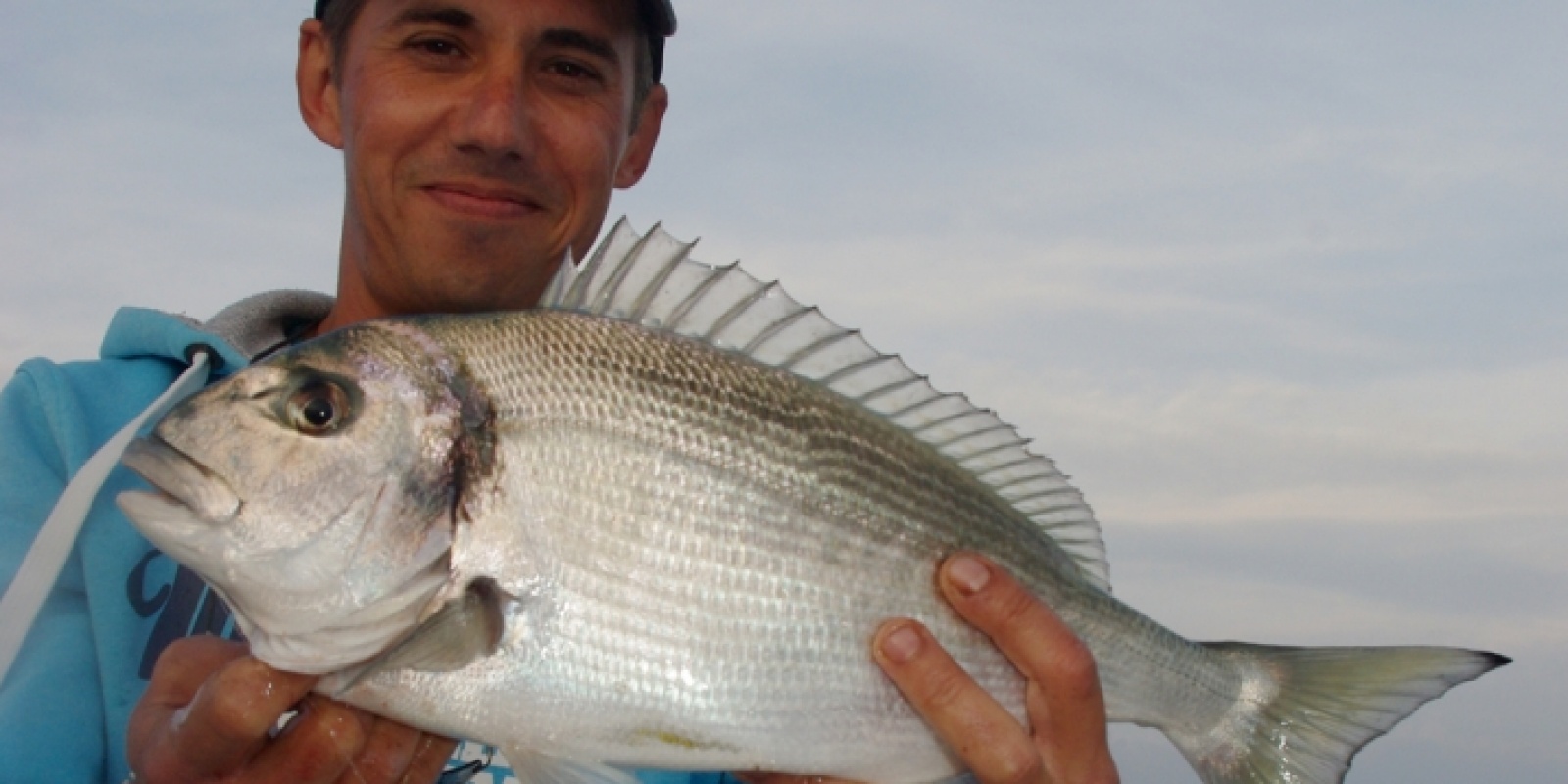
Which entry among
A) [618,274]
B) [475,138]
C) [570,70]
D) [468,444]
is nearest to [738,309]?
[618,274]

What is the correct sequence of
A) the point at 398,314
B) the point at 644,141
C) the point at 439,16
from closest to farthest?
the point at 398,314 < the point at 439,16 < the point at 644,141

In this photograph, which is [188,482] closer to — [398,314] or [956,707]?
[398,314]

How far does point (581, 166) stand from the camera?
11.4 ft

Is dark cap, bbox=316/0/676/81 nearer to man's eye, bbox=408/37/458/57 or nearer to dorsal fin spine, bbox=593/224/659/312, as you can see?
man's eye, bbox=408/37/458/57

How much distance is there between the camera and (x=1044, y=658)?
8.23 feet

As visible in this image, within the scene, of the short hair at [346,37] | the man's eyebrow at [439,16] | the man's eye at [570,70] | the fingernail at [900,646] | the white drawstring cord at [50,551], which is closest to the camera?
the fingernail at [900,646]

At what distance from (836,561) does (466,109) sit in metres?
1.76

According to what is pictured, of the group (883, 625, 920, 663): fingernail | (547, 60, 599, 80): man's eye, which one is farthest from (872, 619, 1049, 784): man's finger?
(547, 60, 599, 80): man's eye

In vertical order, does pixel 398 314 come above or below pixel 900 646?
above

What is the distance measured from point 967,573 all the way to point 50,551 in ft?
6.76

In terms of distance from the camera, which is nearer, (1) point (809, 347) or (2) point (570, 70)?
(1) point (809, 347)

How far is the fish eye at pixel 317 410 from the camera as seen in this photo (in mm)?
2076

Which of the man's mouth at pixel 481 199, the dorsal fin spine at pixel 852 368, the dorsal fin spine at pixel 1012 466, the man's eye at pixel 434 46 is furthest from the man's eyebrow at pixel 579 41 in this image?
the dorsal fin spine at pixel 1012 466

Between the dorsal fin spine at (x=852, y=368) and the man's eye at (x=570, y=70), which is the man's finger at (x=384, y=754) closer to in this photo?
the dorsal fin spine at (x=852, y=368)
